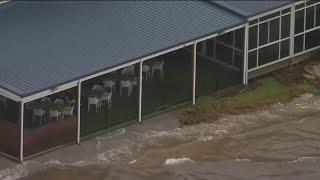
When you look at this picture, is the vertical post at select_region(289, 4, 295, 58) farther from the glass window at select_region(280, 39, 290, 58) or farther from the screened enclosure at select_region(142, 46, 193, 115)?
the screened enclosure at select_region(142, 46, 193, 115)

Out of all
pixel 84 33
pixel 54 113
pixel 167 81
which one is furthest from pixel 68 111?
pixel 167 81

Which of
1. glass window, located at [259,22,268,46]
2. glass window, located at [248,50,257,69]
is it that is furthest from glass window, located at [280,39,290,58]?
glass window, located at [248,50,257,69]

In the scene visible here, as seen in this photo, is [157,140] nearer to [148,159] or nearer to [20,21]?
[148,159]

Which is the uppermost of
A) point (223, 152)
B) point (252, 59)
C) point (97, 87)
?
point (252, 59)

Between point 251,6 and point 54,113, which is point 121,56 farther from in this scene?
point 251,6

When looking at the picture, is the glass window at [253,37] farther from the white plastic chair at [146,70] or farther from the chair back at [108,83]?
the chair back at [108,83]

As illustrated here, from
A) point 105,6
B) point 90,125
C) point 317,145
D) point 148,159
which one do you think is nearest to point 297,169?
point 317,145
